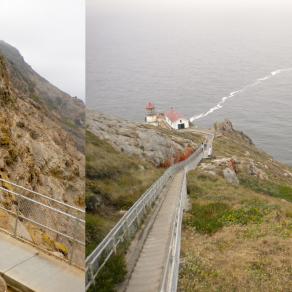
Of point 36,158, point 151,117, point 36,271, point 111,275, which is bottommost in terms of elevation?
point 36,271

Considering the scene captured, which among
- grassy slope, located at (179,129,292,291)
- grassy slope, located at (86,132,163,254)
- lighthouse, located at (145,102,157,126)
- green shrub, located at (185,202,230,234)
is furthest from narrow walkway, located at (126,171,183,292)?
lighthouse, located at (145,102,157,126)

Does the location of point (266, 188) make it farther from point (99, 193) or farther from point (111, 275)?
point (99, 193)

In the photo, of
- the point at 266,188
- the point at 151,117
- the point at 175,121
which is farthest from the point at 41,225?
the point at 175,121

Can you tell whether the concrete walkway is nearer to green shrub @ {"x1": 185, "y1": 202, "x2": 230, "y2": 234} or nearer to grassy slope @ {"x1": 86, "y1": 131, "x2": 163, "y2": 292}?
grassy slope @ {"x1": 86, "y1": 131, "x2": 163, "y2": 292}

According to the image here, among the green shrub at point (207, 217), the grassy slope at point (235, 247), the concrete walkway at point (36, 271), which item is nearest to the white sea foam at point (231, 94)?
the green shrub at point (207, 217)

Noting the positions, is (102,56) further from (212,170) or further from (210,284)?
(212,170)

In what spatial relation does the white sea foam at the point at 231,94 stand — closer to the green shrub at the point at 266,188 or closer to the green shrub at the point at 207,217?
the green shrub at the point at 266,188
